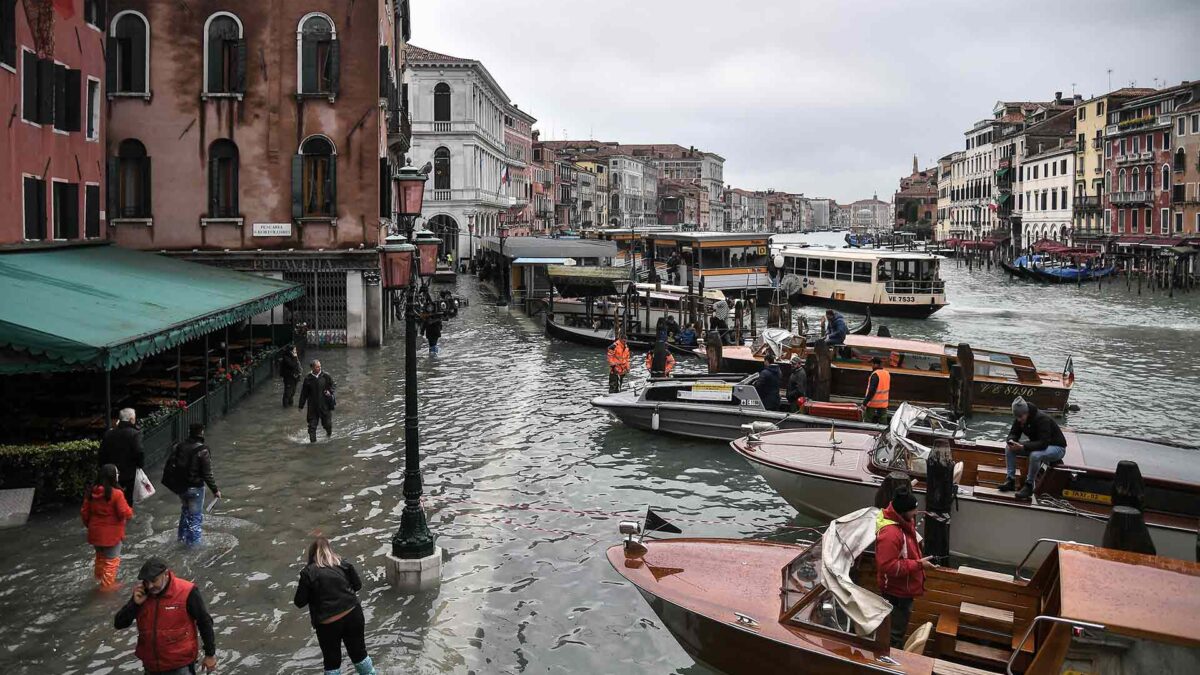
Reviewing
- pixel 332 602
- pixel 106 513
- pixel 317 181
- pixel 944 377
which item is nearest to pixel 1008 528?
pixel 332 602

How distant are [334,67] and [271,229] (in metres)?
4.71

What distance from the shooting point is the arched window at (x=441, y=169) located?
67.9 meters

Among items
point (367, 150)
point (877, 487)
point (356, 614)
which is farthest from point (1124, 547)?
point (367, 150)

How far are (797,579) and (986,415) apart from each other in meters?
15.1

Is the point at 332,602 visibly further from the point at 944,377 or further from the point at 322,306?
the point at 322,306

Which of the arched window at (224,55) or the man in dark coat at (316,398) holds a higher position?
the arched window at (224,55)

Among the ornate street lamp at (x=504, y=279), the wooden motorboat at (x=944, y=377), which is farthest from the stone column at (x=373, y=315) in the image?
the ornate street lamp at (x=504, y=279)

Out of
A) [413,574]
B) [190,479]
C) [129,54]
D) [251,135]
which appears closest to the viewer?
[413,574]

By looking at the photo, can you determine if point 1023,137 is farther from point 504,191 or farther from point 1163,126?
point 504,191

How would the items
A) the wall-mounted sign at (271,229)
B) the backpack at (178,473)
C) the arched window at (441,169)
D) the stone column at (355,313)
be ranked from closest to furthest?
1. the backpack at (178,473)
2. the wall-mounted sign at (271,229)
3. the stone column at (355,313)
4. the arched window at (441,169)

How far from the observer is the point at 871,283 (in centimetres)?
4597

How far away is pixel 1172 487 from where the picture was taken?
11.4 metres

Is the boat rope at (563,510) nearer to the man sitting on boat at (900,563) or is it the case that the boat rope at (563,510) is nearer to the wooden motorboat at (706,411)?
the wooden motorboat at (706,411)

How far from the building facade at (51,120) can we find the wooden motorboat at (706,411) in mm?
11421
